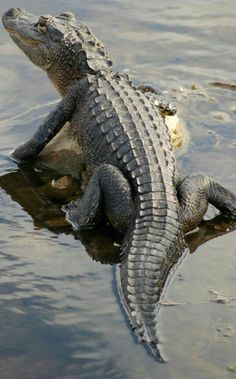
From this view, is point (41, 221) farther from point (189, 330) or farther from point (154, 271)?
point (189, 330)

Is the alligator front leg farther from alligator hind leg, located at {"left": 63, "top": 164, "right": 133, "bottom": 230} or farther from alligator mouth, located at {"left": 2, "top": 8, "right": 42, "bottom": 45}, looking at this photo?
alligator hind leg, located at {"left": 63, "top": 164, "right": 133, "bottom": 230}

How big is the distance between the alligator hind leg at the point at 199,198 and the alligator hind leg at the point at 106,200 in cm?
41

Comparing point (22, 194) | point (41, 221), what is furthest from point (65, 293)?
point (22, 194)

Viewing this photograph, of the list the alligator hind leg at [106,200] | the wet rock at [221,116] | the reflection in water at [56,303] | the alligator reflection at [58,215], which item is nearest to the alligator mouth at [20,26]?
the alligator reflection at [58,215]

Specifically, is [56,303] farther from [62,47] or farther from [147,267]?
[62,47]

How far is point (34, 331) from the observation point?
4648mm

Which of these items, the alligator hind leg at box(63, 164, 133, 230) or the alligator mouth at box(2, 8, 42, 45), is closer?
the alligator hind leg at box(63, 164, 133, 230)

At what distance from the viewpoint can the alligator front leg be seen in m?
6.68

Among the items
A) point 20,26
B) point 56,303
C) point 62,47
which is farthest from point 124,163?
point 20,26

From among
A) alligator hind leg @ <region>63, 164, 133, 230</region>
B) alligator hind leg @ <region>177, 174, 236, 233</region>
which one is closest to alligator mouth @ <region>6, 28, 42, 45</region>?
alligator hind leg @ <region>63, 164, 133, 230</region>

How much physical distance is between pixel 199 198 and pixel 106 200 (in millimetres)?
684

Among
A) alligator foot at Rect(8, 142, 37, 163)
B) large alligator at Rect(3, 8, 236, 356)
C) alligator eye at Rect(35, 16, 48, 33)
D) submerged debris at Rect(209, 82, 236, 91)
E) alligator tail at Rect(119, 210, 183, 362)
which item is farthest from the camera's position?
submerged debris at Rect(209, 82, 236, 91)

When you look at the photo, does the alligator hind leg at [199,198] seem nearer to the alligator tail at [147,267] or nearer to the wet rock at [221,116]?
the alligator tail at [147,267]

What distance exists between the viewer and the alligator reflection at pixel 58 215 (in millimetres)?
5633
